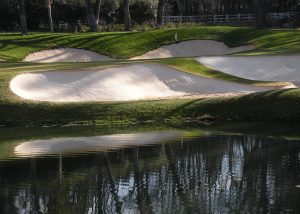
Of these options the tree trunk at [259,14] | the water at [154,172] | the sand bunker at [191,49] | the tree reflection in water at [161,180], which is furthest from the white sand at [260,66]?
the tree trunk at [259,14]

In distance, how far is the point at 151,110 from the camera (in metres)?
23.2

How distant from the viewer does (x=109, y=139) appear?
18109mm

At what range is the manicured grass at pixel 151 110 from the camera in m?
22.2

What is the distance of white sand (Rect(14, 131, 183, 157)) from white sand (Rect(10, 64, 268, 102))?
6563mm

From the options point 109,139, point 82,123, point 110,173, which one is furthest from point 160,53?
point 110,173

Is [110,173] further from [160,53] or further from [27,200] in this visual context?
[160,53]

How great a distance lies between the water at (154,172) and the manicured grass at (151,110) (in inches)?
121

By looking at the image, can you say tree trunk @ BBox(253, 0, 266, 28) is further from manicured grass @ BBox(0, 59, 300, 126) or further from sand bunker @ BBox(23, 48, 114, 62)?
manicured grass @ BBox(0, 59, 300, 126)

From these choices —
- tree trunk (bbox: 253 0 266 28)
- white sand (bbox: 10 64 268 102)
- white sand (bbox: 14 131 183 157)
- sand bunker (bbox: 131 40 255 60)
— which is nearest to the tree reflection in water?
white sand (bbox: 14 131 183 157)

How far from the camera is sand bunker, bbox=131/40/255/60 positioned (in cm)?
4306

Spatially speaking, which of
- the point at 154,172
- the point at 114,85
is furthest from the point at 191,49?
the point at 154,172

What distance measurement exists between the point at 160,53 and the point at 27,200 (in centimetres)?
3376

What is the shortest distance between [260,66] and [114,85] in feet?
24.8

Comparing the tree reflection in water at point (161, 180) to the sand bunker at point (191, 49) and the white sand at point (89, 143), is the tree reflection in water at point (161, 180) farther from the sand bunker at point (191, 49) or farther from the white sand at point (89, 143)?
the sand bunker at point (191, 49)
